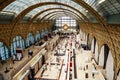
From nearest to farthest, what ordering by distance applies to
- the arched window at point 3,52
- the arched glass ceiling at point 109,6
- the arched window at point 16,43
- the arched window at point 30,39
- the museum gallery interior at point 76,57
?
the arched glass ceiling at point 109,6 < the museum gallery interior at point 76,57 < the arched window at point 3,52 < the arched window at point 16,43 < the arched window at point 30,39

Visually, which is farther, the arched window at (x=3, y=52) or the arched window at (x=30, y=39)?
the arched window at (x=30, y=39)

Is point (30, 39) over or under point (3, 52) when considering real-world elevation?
over

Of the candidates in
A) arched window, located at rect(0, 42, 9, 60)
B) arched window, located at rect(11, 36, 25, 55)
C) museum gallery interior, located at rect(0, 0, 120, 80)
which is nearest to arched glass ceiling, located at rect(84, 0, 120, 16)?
museum gallery interior, located at rect(0, 0, 120, 80)

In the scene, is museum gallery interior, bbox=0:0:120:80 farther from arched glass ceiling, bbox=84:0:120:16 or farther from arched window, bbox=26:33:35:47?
arched window, bbox=26:33:35:47

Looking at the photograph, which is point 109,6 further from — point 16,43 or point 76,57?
point 16,43

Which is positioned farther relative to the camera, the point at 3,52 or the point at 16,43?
the point at 16,43

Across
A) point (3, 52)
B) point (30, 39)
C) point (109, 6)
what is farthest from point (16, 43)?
point (109, 6)

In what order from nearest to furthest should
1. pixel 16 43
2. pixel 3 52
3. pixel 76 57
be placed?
pixel 3 52
pixel 76 57
pixel 16 43

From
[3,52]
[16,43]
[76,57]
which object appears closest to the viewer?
[3,52]

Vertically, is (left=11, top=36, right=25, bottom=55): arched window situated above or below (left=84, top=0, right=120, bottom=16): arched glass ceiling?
below

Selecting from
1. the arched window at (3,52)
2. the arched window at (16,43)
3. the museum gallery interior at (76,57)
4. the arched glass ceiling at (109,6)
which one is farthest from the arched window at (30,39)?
the arched glass ceiling at (109,6)

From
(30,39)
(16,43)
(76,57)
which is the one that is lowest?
(76,57)

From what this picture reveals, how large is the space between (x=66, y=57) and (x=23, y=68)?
16.6 m

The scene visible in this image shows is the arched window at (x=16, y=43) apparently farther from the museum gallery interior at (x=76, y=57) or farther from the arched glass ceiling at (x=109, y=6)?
the arched glass ceiling at (x=109, y=6)
